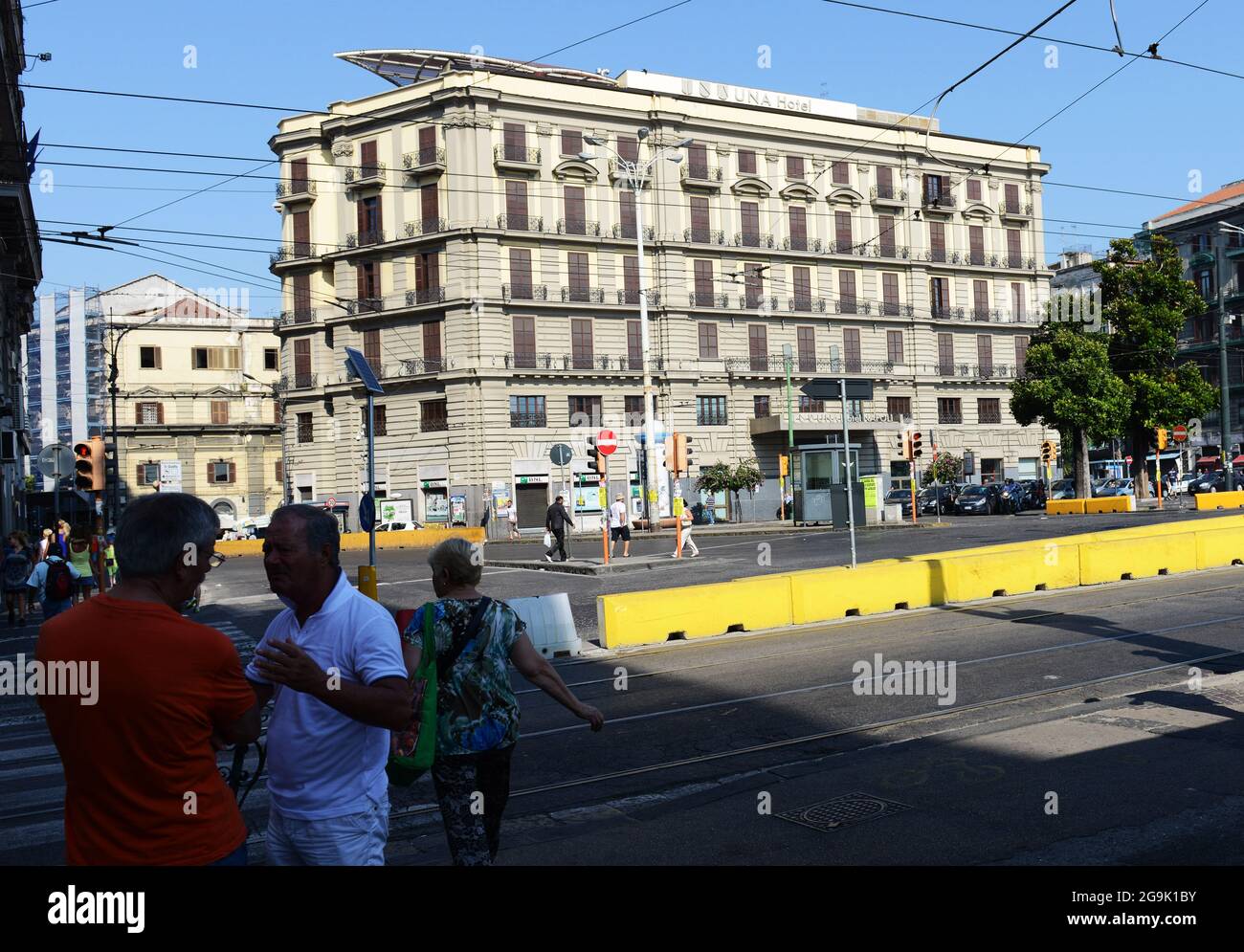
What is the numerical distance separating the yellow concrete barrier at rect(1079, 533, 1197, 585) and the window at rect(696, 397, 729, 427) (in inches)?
1386

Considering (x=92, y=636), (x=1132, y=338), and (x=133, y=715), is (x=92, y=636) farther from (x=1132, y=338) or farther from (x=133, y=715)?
(x=1132, y=338)

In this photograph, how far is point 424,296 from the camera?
51.0 m

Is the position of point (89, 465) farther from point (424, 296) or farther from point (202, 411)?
point (202, 411)

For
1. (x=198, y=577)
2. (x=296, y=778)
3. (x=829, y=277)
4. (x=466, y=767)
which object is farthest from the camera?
(x=829, y=277)

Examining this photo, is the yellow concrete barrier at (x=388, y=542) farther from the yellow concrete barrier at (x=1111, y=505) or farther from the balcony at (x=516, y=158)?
the yellow concrete barrier at (x=1111, y=505)

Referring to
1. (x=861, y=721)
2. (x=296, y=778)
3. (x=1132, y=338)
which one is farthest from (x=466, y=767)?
(x=1132, y=338)

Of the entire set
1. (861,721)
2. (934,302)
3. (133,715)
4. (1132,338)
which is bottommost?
(861,721)

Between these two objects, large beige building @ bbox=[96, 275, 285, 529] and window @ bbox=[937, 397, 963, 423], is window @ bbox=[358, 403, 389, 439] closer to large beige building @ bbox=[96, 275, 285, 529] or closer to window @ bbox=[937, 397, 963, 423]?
large beige building @ bbox=[96, 275, 285, 529]

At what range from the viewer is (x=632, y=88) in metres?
53.7

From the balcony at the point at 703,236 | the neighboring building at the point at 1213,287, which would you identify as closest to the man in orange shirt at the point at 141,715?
the balcony at the point at 703,236

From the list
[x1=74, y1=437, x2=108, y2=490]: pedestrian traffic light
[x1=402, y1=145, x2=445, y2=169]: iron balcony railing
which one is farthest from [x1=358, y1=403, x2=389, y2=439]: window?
[x1=74, y1=437, x2=108, y2=490]: pedestrian traffic light

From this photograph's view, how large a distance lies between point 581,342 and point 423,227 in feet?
29.2

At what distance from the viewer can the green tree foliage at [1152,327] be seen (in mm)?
48250

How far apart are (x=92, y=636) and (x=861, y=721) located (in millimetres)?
7122
